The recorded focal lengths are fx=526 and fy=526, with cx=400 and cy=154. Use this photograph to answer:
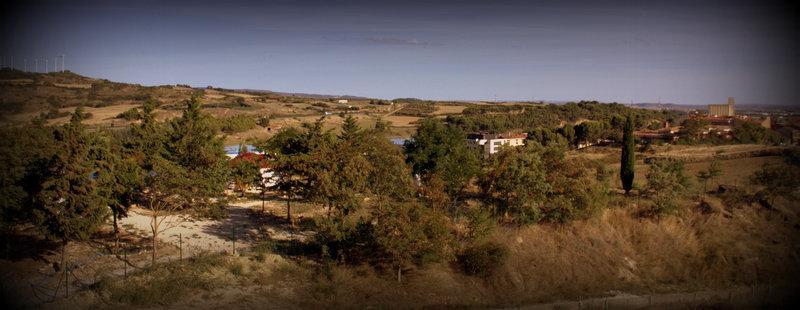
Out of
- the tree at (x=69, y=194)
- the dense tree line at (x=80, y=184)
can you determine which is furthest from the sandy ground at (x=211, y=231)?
the tree at (x=69, y=194)

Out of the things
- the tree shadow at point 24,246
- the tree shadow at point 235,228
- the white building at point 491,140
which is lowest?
Result: the tree shadow at point 24,246

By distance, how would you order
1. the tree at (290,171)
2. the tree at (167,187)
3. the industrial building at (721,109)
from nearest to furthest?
the tree at (167,187), the tree at (290,171), the industrial building at (721,109)

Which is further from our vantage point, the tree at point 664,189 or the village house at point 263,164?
the village house at point 263,164

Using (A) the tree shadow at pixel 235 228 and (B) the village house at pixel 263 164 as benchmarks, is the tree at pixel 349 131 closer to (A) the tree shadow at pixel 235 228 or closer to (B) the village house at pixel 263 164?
(B) the village house at pixel 263 164

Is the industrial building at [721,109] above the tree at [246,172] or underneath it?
above

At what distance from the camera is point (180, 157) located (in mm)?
21000

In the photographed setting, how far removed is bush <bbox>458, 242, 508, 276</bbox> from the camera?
648 inches

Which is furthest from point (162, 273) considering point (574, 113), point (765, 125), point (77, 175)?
point (574, 113)

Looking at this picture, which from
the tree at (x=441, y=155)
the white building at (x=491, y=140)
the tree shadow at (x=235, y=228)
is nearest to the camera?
the tree shadow at (x=235, y=228)

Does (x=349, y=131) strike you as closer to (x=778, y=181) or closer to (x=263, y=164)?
(x=263, y=164)

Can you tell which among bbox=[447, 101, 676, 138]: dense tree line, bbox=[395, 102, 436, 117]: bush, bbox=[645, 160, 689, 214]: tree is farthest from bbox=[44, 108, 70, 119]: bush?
bbox=[395, 102, 436, 117]: bush

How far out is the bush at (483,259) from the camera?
54.0ft

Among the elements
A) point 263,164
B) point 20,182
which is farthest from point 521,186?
point 20,182

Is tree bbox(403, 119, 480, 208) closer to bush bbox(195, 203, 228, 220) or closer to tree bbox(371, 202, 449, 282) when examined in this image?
tree bbox(371, 202, 449, 282)
